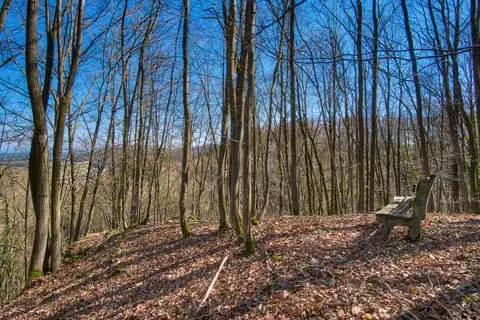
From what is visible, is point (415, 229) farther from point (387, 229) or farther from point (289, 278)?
point (289, 278)

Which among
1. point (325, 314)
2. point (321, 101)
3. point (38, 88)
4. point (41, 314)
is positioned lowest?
point (41, 314)

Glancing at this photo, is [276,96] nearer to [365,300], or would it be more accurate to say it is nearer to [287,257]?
[287,257]

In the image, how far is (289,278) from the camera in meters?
3.61

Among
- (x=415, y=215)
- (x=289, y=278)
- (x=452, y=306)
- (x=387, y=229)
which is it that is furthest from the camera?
(x=387, y=229)

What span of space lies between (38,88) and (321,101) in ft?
36.2

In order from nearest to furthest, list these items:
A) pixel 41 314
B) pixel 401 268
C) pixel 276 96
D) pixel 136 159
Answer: pixel 401 268 → pixel 41 314 → pixel 136 159 → pixel 276 96

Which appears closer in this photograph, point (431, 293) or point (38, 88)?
point (431, 293)

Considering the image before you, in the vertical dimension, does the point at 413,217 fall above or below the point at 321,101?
below

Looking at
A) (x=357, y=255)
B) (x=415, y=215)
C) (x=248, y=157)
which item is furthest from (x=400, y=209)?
(x=248, y=157)

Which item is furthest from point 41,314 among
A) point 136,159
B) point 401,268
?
point 136,159

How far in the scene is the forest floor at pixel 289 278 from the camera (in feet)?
9.27

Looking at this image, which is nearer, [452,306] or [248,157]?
[452,306]

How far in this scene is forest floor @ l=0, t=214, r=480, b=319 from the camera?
2.82m

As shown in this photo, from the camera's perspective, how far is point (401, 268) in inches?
135
